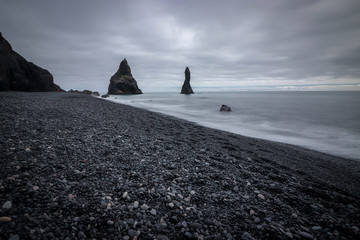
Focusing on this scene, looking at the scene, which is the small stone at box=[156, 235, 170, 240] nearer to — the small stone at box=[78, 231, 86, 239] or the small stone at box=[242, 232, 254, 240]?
the small stone at box=[78, 231, 86, 239]

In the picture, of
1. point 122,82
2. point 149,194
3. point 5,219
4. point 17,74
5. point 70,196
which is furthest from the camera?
point 122,82

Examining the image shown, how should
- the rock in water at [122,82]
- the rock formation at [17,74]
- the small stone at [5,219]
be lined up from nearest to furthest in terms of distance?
the small stone at [5,219]
the rock formation at [17,74]
the rock in water at [122,82]

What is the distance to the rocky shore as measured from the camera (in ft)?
8.29

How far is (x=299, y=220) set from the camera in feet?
10.7

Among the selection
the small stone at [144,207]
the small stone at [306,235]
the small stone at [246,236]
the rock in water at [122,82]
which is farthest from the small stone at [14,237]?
the rock in water at [122,82]

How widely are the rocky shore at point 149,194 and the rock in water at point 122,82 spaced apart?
108003 millimetres

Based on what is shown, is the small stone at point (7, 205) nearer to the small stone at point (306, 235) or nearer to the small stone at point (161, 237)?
the small stone at point (161, 237)

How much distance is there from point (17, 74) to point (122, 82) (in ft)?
278

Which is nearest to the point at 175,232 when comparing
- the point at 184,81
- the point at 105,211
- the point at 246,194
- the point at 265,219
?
the point at 105,211

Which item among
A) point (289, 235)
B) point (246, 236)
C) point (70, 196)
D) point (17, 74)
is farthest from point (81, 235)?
point (17, 74)

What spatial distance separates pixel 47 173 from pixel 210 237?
369cm

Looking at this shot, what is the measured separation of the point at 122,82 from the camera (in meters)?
105

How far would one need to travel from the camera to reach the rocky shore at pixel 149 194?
2.53m

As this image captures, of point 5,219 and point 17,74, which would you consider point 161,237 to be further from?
point 17,74
